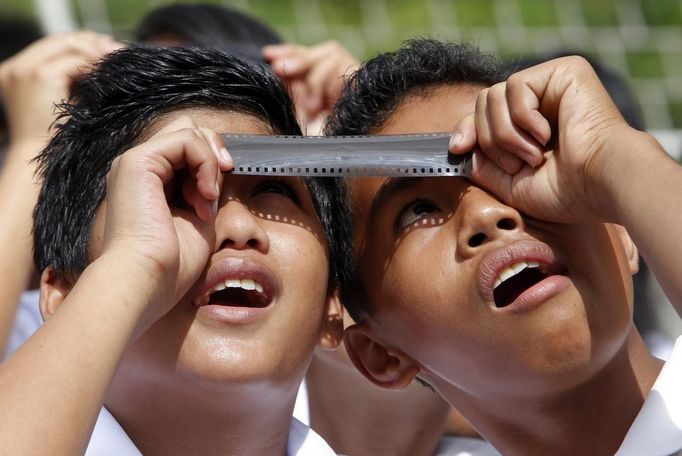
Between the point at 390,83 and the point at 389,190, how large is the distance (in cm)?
25

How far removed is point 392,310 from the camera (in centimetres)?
192

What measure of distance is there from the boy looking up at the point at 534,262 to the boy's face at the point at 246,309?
0.53 feet

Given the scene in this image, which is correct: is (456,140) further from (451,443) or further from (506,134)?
(451,443)

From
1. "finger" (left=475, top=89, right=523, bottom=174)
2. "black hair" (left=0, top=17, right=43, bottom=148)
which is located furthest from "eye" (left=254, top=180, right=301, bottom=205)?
"black hair" (left=0, top=17, right=43, bottom=148)

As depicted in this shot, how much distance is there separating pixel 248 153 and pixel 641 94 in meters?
3.31

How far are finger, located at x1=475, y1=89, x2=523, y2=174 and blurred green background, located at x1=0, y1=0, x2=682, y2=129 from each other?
2.49 m

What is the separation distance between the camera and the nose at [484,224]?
179 centimetres

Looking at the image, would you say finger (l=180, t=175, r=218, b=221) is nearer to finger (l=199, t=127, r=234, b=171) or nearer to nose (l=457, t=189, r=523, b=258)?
finger (l=199, t=127, r=234, b=171)

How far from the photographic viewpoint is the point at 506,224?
1802 millimetres

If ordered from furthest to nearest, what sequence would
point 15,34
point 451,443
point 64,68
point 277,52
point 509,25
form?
point 509,25 < point 15,34 < point 277,52 < point 64,68 < point 451,443

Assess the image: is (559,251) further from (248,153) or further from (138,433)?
(138,433)

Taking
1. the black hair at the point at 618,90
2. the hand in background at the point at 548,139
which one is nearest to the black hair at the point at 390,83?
the hand in background at the point at 548,139

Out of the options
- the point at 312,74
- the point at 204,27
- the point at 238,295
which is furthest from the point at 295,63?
the point at 238,295

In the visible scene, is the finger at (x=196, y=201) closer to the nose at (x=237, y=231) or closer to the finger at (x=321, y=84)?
the nose at (x=237, y=231)
